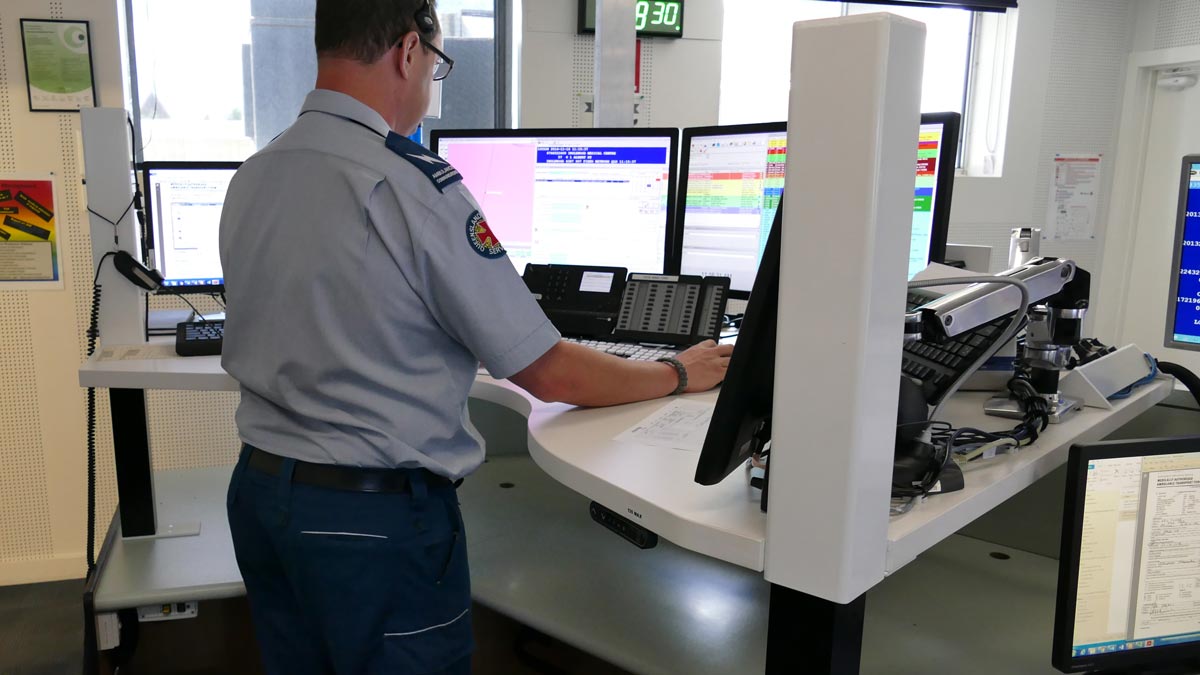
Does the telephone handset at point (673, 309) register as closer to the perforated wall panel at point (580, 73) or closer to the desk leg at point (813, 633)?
the desk leg at point (813, 633)

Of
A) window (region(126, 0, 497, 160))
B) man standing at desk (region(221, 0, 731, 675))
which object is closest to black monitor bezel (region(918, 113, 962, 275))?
man standing at desk (region(221, 0, 731, 675))

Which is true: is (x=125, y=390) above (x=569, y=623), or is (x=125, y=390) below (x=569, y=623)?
above

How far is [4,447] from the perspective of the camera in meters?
2.92

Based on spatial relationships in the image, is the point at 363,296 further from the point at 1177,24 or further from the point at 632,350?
the point at 1177,24

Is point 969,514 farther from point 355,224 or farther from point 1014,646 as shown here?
point 355,224

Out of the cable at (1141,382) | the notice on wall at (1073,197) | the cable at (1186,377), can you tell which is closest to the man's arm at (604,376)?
the cable at (1141,382)

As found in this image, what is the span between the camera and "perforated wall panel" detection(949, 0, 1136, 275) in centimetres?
450

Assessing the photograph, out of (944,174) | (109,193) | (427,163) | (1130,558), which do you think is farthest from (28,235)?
(1130,558)

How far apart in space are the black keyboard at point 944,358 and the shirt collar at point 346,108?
0.80 m

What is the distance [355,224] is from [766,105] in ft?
11.6

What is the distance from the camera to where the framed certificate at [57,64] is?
2.74m

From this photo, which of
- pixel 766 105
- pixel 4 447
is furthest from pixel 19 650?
pixel 766 105

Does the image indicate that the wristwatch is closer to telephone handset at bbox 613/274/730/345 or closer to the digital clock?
telephone handset at bbox 613/274/730/345

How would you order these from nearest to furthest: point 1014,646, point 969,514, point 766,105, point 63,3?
point 969,514
point 1014,646
point 63,3
point 766,105
